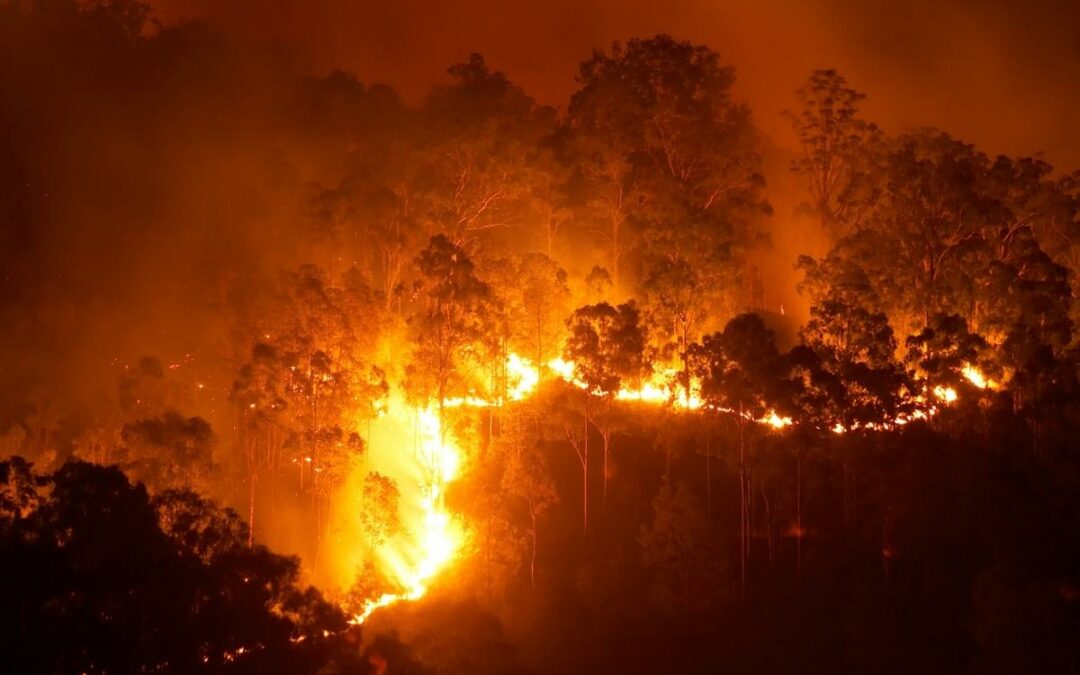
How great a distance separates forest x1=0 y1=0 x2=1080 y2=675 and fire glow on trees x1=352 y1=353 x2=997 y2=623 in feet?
0.63

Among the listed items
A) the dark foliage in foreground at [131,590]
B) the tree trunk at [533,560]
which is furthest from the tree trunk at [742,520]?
the dark foliage in foreground at [131,590]

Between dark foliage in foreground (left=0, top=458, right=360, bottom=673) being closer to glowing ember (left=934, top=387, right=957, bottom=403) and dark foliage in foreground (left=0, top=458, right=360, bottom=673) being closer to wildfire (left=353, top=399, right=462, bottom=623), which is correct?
wildfire (left=353, top=399, right=462, bottom=623)

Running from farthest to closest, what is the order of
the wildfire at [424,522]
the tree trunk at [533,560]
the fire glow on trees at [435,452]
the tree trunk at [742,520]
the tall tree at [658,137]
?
the tall tree at [658,137] < the wildfire at [424,522] < the fire glow on trees at [435,452] < the tree trunk at [533,560] < the tree trunk at [742,520]

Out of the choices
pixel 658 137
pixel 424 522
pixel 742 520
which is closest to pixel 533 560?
pixel 424 522

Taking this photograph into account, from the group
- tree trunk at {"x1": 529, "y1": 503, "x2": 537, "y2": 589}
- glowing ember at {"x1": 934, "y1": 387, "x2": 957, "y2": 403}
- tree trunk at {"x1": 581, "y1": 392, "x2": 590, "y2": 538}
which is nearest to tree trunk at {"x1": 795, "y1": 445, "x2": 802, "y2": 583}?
glowing ember at {"x1": 934, "y1": 387, "x2": 957, "y2": 403}

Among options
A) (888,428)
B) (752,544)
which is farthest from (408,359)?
(888,428)

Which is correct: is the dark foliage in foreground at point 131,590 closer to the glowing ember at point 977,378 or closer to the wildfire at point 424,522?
the wildfire at point 424,522

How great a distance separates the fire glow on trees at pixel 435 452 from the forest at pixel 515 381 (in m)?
0.19

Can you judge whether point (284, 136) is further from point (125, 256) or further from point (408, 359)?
point (408, 359)

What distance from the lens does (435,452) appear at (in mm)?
36406

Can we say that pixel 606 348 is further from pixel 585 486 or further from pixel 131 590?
pixel 131 590

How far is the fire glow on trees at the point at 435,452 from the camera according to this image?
32.8 m

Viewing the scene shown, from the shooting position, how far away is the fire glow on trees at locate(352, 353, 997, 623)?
3278cm

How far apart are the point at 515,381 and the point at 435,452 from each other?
12.0 feet
